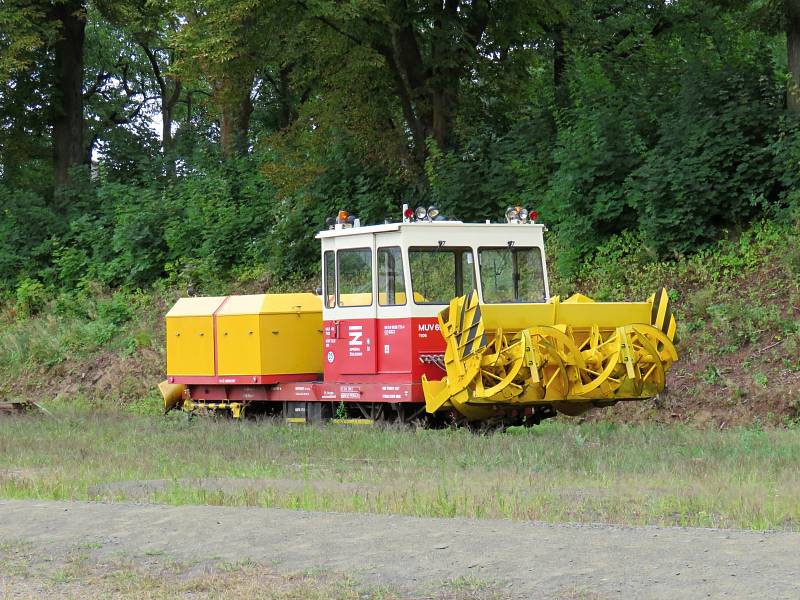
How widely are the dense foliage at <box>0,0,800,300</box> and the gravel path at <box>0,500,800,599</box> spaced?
45.5ft

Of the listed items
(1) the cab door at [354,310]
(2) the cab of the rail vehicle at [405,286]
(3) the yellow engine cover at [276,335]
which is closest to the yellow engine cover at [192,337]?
(3) the yellow engine cover at [276,335]

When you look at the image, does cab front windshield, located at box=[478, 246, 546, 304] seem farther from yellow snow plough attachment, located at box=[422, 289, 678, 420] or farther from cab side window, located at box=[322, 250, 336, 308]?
cab side window, located at box=[322, 250, 336, 308]

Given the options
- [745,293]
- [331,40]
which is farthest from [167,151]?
[745,293]

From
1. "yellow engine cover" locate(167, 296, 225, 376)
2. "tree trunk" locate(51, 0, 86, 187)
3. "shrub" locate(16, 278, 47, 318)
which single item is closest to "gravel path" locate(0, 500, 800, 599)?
"yellow engine cover" locate(167, 296, 225, 376)

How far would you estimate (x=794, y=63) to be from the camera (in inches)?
850

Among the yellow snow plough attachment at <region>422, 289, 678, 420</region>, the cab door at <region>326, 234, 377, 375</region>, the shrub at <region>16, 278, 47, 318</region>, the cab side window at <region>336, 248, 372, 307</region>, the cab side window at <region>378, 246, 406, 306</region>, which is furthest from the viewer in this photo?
the shrub at <region>16, 278, 47, 318</region>

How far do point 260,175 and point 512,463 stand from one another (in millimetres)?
19935

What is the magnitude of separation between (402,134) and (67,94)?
13661 millimetres

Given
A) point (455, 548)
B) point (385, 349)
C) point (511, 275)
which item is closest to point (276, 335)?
point (385, 349)

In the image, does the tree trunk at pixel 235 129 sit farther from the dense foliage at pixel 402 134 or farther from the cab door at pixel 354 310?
the cab door at pixel 354 310

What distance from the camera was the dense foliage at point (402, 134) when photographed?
73.6ft

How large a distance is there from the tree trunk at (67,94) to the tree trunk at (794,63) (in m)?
22.0

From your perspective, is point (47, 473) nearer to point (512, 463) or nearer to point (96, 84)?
point (512, 463)

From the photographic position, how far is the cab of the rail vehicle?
1645cm
